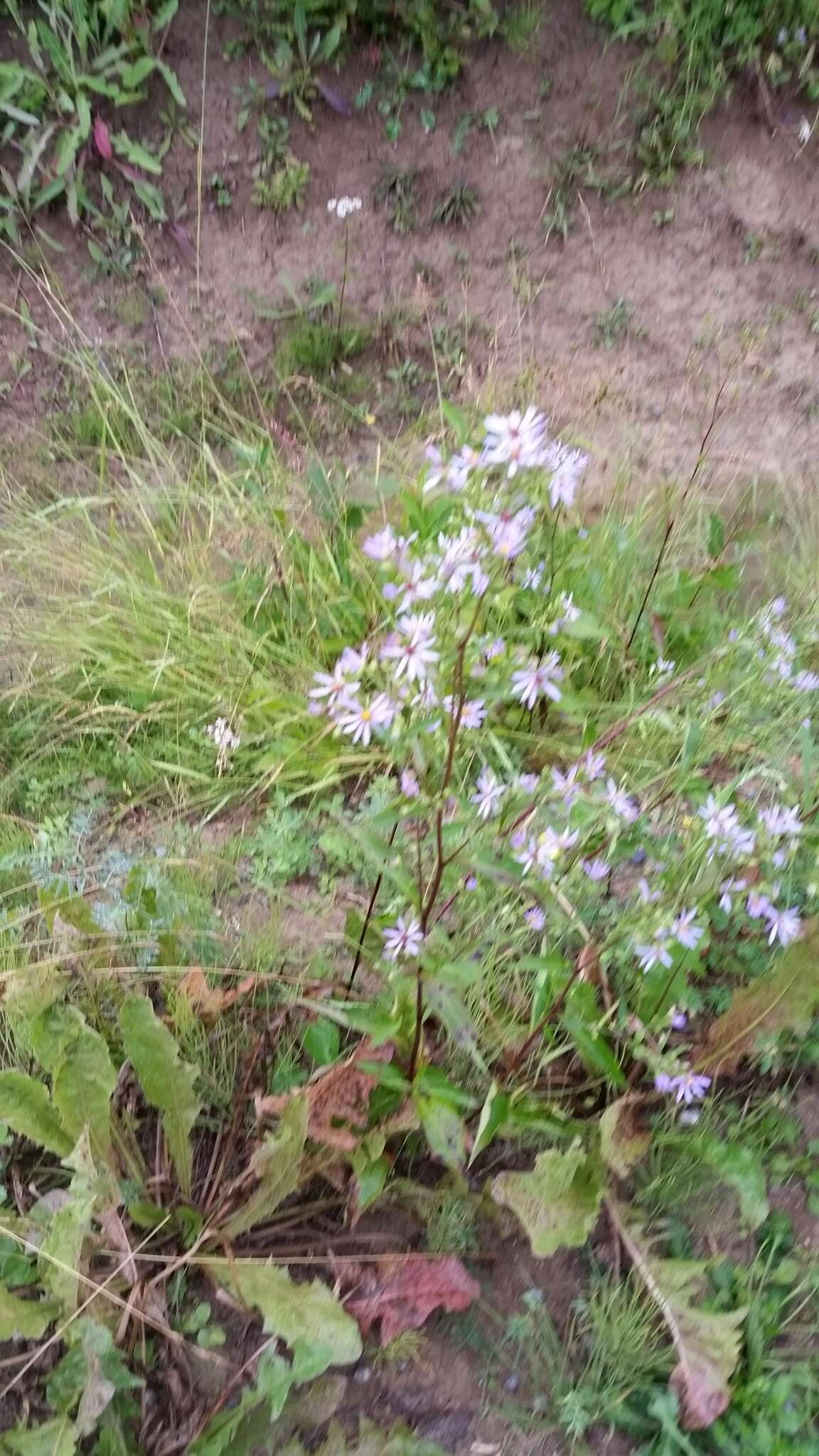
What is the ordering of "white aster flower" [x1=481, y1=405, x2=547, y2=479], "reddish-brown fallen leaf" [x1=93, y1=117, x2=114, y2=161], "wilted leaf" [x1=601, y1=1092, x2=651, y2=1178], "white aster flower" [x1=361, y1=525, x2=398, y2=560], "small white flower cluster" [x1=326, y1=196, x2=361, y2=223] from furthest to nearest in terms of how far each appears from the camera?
"reddish-brown fallen leaf" [x1=93, y1=117, x2=114, y2=161]
"small white flower cluster" [x1=326, y1=196, x2=361, y2=223]
"wilted leaf" [x1=601, y1=1092, x2=651, y2=1178]
"white aster flower" [x1=361, y1=525, x2=398, y2=560]
"white aster flower" [x1=481, y1=405, x2=547, y2=479]

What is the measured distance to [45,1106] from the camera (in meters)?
1.46

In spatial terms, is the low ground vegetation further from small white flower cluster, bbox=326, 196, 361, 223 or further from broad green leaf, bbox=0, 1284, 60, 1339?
small white flower cluster, bbox=326, 196, 361, 223

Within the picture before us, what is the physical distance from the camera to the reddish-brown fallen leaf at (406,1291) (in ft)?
4.66

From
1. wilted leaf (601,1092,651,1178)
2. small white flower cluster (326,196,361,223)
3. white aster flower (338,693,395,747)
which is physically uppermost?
small white flower cluster (326,196,361,223)

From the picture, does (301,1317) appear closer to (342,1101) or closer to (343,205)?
(342,1101)

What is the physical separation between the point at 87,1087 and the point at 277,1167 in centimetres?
32

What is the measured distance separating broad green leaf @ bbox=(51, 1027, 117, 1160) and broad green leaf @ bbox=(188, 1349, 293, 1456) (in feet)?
1.37

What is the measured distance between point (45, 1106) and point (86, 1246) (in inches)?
8.8

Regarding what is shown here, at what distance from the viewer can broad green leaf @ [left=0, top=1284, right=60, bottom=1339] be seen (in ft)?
4.32

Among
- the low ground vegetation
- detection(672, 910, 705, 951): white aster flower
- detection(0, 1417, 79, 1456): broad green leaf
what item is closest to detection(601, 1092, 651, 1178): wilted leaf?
the low ground vegetation

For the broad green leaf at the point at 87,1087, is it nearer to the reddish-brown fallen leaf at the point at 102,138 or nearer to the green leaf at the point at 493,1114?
the green leaf at the point at 493,1114

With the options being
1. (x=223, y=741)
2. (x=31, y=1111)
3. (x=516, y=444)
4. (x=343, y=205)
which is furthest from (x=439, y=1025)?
(x=343, y=205)

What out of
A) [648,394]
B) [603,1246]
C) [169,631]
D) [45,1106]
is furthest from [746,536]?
[45,1106]

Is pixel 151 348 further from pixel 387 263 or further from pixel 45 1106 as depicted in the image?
pixel 45 1106
